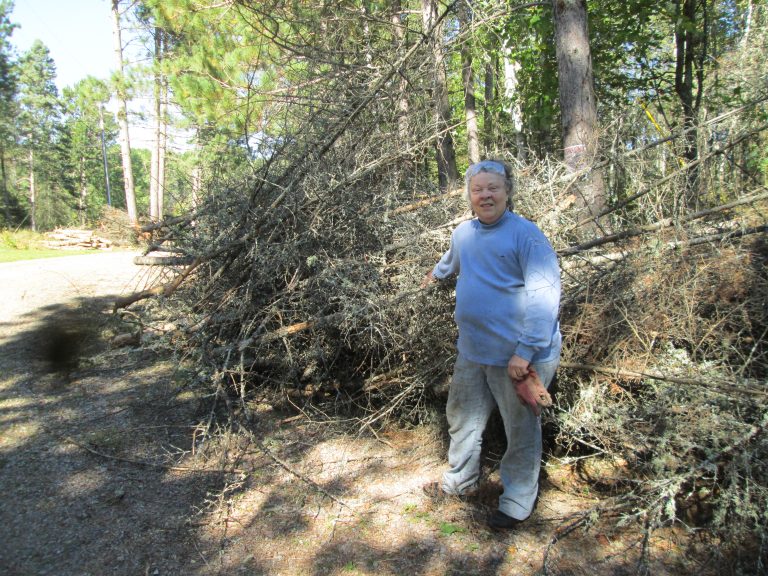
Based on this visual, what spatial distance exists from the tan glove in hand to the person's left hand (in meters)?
0.03

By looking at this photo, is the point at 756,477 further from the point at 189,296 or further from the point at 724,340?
the point at 189,296

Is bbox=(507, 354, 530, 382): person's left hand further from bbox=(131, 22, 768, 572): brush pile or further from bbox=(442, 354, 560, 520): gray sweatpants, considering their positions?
bbox=(131, 22, 768, 572): brush pile

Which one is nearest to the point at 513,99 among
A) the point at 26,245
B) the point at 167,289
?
the point at 167,289

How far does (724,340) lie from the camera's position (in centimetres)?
280

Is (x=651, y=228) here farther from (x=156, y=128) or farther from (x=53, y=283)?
(x=156, y=128)

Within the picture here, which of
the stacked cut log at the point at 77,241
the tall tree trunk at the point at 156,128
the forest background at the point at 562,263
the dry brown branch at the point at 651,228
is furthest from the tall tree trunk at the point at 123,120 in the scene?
the dry brown branch at the point at 651,228

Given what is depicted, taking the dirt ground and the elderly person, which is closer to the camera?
the elderly person

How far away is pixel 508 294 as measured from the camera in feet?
8.08

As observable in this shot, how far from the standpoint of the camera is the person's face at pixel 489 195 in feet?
8.15

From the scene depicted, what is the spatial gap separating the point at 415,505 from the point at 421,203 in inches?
89.6

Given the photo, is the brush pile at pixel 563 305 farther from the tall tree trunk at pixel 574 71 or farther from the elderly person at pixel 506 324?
the tall tree trunk at pixel 574 71

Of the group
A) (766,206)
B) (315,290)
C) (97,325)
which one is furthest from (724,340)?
(97,325)

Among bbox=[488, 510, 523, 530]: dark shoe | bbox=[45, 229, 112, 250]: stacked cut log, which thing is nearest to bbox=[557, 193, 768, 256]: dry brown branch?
bbox=[488, 510, 523, 530]: dark shoe

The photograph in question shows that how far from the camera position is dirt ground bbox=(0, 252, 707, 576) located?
8.16 ft
